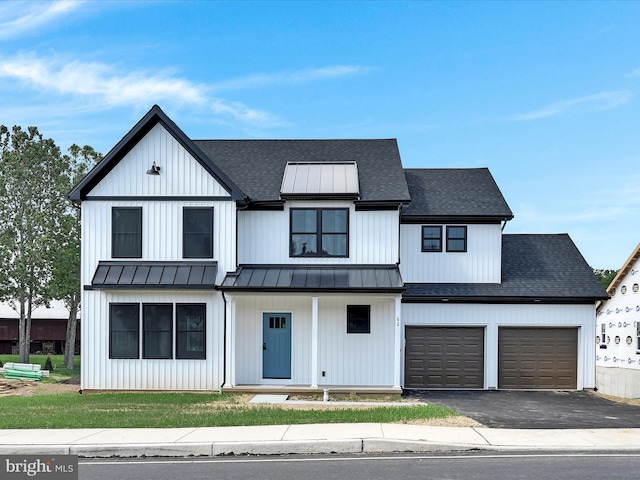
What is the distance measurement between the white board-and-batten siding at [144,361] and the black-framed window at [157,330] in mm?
169

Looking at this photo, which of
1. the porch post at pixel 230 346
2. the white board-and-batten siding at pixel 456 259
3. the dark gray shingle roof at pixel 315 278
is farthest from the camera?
the white board-and-batten siding at pixel 456 259

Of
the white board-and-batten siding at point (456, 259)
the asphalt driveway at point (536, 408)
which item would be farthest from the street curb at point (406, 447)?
the white board-and-batten siding at point (456, 259)

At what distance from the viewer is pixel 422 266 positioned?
22.2m

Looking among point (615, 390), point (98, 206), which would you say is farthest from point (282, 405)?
point (615, 390)

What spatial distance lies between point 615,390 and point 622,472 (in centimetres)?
1284

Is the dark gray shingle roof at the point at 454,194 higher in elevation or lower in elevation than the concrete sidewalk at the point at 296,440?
higher

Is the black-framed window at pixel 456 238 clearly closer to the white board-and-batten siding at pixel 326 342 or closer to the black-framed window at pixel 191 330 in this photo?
the white board-and-batten siding at pixel 326 342

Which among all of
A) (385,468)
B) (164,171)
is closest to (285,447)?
(385,468)

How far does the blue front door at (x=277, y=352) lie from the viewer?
20109 millimetres

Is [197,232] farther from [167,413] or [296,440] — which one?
[296,440]

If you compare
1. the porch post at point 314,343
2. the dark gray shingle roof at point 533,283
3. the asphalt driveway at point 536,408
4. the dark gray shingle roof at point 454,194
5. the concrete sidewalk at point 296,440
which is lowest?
the asphalt driveway at point 536,408

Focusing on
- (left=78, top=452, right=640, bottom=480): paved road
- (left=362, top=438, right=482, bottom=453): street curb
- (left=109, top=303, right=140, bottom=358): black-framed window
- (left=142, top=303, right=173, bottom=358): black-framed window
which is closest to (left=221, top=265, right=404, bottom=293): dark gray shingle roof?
(left=142, top=303, right=173, bottom=358): black-framed window

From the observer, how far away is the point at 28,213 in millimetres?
34938

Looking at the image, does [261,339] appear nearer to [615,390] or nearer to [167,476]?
[167,476]
